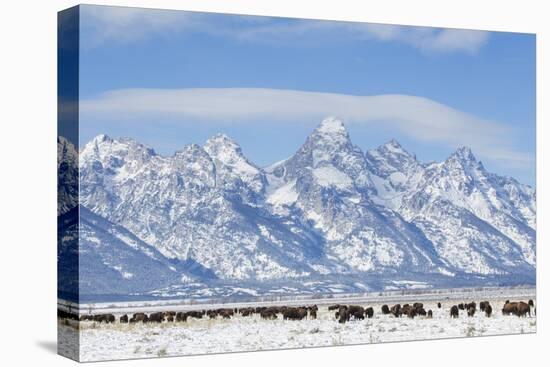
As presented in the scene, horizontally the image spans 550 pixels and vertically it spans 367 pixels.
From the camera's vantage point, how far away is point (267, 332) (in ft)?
88.8

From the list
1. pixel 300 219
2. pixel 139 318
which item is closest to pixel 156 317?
pixel 139 318

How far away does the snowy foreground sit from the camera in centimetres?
2550

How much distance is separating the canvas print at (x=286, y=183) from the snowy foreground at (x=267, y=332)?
0.04 m

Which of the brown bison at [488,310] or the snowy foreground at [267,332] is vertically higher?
the brown bison at [488,310]

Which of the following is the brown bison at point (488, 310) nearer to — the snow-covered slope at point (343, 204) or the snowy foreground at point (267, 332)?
the snowy foreground at point (267, 332)

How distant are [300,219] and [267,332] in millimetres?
2557

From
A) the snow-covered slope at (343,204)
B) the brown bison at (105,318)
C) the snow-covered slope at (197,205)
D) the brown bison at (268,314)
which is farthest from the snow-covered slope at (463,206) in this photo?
the brown bison at (105,318)

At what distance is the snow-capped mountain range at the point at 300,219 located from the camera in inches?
1027

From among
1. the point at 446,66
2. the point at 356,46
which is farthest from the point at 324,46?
the point at 446,66

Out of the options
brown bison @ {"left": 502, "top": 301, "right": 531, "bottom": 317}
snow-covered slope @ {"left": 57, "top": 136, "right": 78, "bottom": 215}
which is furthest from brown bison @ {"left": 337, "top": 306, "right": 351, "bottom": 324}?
snow-covered slope @ {"left": 57, "top": 136, "right": 78, "bottom": 215}

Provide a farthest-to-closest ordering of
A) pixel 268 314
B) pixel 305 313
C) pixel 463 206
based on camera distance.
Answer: pixel 463 206 < pixel 305 313 < pixel 268 314

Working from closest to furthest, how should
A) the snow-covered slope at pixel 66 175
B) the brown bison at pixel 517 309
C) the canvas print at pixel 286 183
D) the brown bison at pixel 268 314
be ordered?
the snow-covered slope at pixel 66 175 → the canvas print at pixel 286 183 → the brown bison at pixel 268 314 → the brown bison at pixel 517 309

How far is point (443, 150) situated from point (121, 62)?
7093mm

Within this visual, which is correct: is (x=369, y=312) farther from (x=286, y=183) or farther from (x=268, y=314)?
(x=286, y=183)
